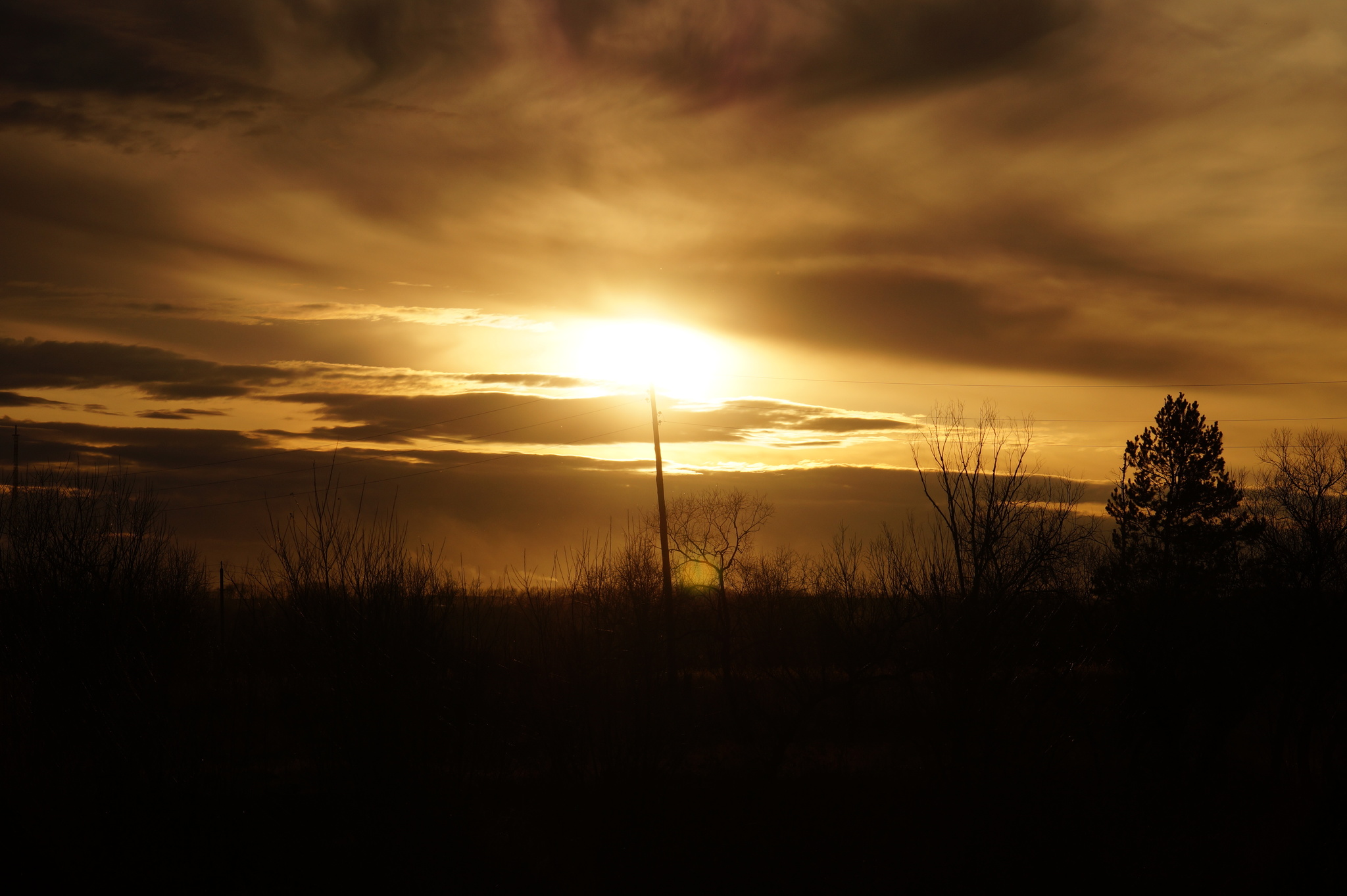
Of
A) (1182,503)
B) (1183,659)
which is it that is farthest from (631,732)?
(1182,503)

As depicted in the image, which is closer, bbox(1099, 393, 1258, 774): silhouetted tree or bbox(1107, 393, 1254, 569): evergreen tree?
bbox(1099, 393, 1258, 774): silhouetted tree

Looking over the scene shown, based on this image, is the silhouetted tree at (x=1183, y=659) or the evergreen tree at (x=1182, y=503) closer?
the silhouetted tree at (x=1183, y=659)

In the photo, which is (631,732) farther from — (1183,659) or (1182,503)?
(1182,503)

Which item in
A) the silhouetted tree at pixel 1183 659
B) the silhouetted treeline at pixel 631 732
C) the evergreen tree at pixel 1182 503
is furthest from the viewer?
the evergreen tree at pixel 1182 503

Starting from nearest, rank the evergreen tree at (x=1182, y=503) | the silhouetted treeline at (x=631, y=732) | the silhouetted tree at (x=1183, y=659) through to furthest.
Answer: the silhouetted treeline at (x=631, y=732)
the silhouetted tree at (x=1183, y=659)
the evergreen tree at (x=1182, y=503)

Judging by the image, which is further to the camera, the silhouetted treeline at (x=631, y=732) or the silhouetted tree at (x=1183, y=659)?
the silhouetted tree at (x=1183, y=659)

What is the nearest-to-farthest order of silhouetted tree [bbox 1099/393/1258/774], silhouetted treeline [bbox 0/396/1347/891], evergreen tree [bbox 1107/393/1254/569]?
silhouetted treeline [bbox 0/396/1347/891], silhouetted tree [bbox 1099/393/1258/774], evergreen tree [bbox 1107/393/1254/569]

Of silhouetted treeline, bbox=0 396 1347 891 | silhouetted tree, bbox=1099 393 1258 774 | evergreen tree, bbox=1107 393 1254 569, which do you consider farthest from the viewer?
evergreen tree, bbox=1107 393 1254 569

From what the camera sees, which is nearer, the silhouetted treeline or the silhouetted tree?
the silhouetted treeline

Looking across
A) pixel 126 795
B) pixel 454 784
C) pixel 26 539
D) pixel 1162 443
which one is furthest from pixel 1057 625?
pixel 26 539

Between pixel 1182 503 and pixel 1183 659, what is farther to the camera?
pixel 1182 503

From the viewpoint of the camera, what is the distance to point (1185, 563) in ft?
131

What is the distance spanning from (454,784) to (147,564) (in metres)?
15.3

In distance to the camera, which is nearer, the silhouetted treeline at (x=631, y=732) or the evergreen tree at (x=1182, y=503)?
the silhouetted treeline at (x=631, y=732)
